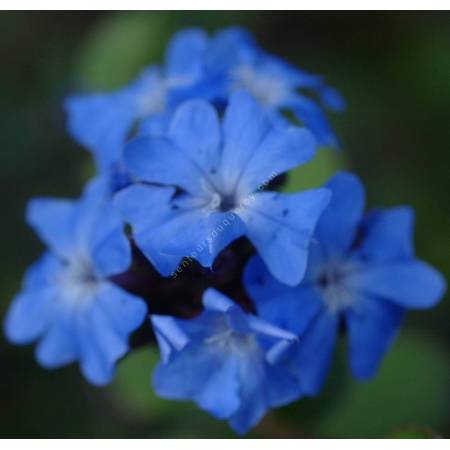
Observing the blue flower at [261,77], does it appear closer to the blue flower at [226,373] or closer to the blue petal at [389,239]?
the blue petal at [389,239]

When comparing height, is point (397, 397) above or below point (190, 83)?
below

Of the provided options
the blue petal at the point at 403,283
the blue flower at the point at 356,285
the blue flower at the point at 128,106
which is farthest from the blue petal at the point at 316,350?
the blue flower at the point at 128,106

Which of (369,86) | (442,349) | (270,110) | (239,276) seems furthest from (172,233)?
(369,86)

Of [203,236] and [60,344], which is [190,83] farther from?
[60,344]

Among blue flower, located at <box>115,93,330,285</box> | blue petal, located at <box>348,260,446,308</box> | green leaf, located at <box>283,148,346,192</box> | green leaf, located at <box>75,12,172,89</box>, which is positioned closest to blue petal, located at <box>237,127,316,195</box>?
blue flower, located at <box>115,93,330,285</box>

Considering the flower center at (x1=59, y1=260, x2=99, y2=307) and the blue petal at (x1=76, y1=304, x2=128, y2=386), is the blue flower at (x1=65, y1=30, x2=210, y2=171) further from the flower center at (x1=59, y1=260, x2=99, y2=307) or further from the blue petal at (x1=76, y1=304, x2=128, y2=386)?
the blue petal at (x1=76, y1=304, x2=128, y2=386)

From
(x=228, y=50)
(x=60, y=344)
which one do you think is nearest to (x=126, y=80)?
(x=228, y=50)

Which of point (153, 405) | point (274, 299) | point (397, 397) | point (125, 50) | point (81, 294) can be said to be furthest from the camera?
point (125, 50)
